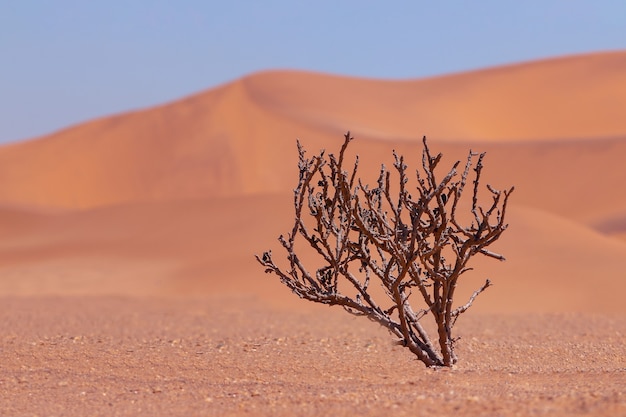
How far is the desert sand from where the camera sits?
290 inches

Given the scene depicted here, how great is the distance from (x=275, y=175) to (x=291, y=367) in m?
35.9

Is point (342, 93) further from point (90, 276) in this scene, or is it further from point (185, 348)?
point (185, 348)

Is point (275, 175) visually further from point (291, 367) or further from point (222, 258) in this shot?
point (291, 367)

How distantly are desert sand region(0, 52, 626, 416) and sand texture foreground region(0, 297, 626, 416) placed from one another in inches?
1.5

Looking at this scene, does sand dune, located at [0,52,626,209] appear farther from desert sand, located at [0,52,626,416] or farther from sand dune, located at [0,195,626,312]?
sand dune, located at [0,195,626,312]

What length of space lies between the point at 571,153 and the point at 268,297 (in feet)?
83.0

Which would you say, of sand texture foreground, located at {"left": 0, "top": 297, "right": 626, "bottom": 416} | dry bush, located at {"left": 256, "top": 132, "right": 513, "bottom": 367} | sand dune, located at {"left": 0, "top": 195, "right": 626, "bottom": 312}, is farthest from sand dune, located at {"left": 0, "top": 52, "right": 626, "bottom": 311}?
dry bush, located at {"left": 256, "top": 132, "right": 513, "bottom": 367}

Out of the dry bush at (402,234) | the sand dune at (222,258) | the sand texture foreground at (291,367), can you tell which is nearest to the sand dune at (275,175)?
the sand dune at (222,258)

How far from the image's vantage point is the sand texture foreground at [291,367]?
6.17m

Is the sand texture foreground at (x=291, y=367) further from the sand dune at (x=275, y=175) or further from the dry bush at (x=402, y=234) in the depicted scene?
the sand dune at (x=275, y=175)

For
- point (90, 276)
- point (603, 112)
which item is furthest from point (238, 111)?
point (90, 276)

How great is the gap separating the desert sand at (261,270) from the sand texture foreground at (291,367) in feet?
0.13

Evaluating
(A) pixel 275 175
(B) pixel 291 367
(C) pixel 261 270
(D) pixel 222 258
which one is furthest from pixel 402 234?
(A) pixel 275 175

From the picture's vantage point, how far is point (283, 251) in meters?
21.8
